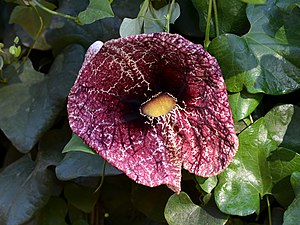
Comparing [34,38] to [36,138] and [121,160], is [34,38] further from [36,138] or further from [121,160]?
[121,160]

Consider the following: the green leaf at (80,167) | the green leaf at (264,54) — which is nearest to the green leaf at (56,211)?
the green leaf at (80,167)

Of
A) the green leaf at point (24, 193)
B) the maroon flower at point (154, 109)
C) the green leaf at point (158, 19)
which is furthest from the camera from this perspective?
the green leaf at point (24, 193)

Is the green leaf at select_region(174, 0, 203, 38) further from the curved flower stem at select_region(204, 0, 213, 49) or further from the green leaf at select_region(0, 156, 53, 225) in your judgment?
the green leaf at select_region(0, 156, 53, 225)

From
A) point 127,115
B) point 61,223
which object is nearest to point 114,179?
point 61,223

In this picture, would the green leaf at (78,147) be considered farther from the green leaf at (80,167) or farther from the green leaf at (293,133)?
the green leaf at (293,133)

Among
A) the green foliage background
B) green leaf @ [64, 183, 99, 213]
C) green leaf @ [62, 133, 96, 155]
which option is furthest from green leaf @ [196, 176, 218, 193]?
green leaf @ [64, 183, 99, 213]

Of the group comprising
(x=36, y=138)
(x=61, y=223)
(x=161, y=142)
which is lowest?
(x=61, y=223)

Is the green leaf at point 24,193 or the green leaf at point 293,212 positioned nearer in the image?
the green leaf at point 293,212

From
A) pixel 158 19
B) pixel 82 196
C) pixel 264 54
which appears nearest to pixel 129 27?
pixel 158 19
